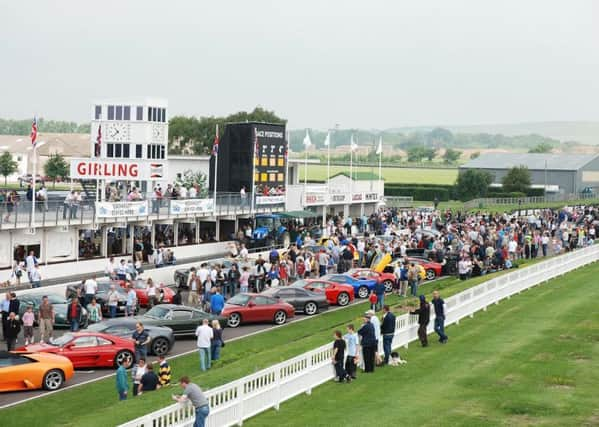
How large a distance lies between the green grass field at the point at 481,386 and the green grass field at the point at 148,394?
7.77 feet

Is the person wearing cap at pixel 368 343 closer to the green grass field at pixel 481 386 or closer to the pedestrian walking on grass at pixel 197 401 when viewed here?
the green grass field at pixel 481 386

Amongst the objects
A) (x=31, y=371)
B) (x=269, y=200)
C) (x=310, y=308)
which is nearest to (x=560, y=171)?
(x=269, y=200)

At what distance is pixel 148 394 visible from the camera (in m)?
18.6

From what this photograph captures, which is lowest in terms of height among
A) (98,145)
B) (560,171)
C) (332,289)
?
(332,289)

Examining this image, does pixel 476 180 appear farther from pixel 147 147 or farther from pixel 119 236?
pixel 119 236

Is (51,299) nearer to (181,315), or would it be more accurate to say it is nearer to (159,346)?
(181,315)

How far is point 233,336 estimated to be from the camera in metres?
29.5

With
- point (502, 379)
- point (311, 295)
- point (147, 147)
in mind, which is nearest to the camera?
point (502, 379)

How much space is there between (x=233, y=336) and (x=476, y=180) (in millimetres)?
88765

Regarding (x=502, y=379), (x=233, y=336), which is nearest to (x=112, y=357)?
(x=233, y=336)

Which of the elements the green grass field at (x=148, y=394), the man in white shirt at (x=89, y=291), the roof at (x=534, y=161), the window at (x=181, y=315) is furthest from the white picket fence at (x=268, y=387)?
the roof at (x=534, y=161)

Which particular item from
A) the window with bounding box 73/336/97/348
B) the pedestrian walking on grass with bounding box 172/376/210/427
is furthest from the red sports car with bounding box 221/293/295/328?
the pedestrian walking on grass with bounding box 172/376/210/427

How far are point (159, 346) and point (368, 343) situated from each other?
7.94 meters

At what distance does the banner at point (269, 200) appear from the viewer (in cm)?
5556
